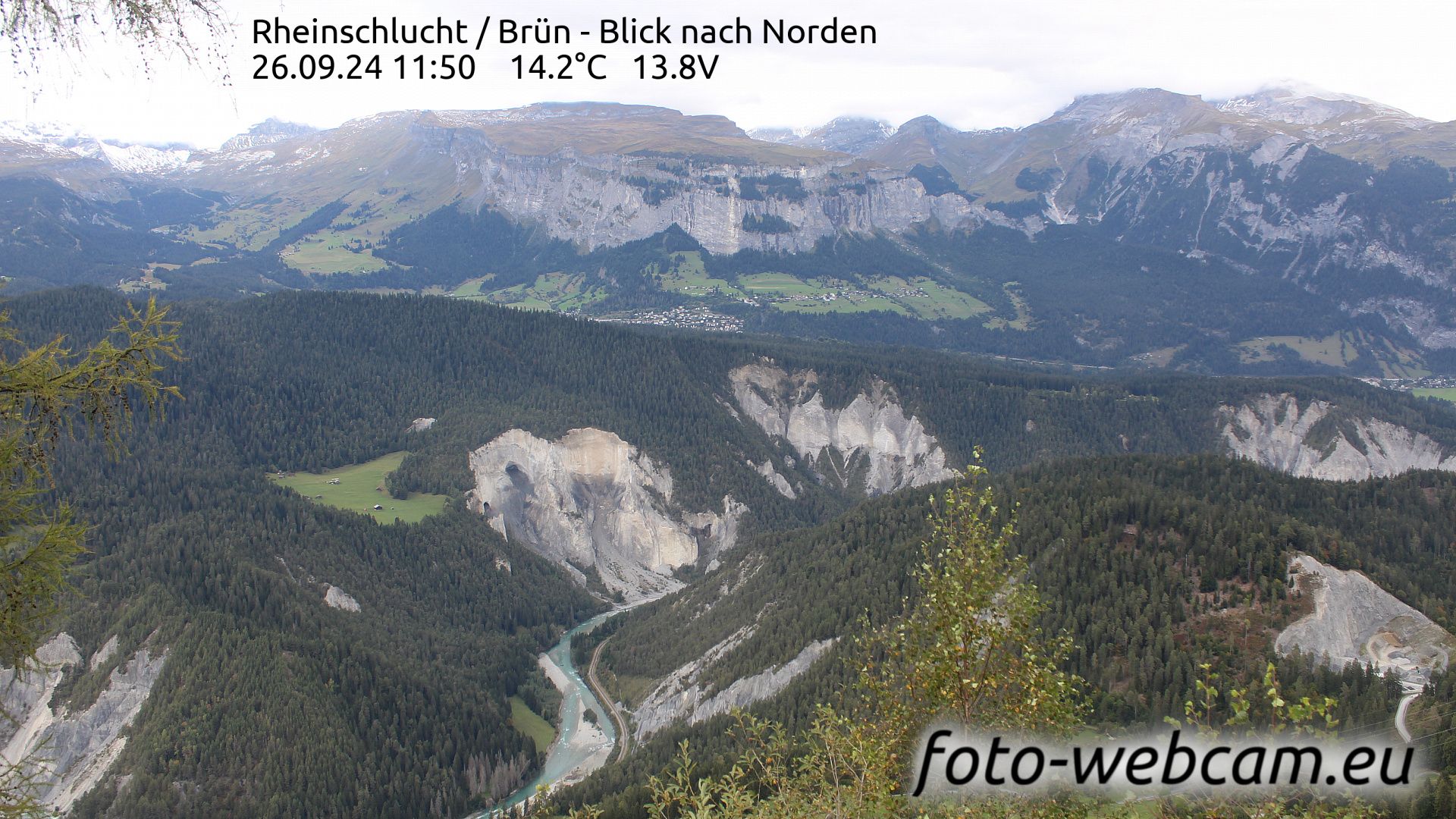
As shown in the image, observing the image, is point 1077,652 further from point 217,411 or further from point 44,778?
point 217,411

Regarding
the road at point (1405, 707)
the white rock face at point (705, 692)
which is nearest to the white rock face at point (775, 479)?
the white rock face at point (705, 692)

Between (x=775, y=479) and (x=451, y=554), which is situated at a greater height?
(x=451, y=554)

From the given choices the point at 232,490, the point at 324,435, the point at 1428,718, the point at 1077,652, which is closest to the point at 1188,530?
the point at 1077,652

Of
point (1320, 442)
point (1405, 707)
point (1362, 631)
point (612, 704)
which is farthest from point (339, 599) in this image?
point (1320, 442)

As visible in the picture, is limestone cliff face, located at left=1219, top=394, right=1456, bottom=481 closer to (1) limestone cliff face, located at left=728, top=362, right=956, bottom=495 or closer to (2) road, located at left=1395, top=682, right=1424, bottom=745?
(1) limestone cliff face, located at left=728, top=362, right=956, bottom=495

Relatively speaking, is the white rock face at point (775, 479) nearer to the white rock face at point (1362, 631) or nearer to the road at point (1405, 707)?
the white rock face at point (1362, 631)

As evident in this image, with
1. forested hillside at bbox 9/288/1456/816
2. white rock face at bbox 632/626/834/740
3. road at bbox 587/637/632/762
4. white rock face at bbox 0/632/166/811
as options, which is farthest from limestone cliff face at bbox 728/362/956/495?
white rock face at bbox 0/632/166/811

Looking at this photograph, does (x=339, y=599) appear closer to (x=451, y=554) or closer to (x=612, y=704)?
(x=451, y=554)
